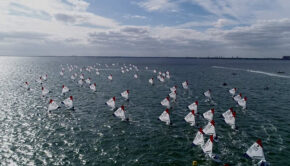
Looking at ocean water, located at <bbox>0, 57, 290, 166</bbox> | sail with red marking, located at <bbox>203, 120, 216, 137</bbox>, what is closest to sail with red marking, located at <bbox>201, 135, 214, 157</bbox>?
ocean water, located at <bbox>0, 57, 290, 166</bbox>

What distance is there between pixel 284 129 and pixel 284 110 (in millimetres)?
17172

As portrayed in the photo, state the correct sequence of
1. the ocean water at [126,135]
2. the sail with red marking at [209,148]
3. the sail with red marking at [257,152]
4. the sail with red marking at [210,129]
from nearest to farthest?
the sail with red marking at [257,152] < the sail with red marking at [209,148] < the ocean water at [126,135] < the sail with red marking at [210,129]

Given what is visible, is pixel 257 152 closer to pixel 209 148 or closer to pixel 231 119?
pixel 209 148

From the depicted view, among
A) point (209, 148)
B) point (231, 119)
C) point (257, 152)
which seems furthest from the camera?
point (231, 119)

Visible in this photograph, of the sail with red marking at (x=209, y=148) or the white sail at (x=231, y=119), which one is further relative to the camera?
the white sail at (x=231, y=119)

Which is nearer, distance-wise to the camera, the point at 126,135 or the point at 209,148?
the point at 209,148

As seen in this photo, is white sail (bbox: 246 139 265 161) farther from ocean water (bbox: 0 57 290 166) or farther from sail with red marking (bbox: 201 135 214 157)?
sail with red marking (bbox: 201 135 214 157)

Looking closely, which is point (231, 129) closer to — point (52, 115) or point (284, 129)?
point (284, 129)

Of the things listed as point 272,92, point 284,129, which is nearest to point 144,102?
point 284,129

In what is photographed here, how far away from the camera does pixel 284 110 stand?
2213 inches

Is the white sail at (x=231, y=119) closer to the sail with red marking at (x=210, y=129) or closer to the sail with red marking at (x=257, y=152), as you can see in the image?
the sail with red marking at (x=210, y=129)

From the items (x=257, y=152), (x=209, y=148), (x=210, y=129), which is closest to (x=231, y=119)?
(x=210, y=129)

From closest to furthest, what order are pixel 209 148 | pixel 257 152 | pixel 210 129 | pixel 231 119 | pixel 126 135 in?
pixel 257 152, pixel 209 148, pixel 210 129, pixel 126 135, pixel 231 119

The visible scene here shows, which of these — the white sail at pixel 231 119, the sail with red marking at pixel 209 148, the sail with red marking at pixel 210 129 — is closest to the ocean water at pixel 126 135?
the sail with red marking at pixel 209 148
